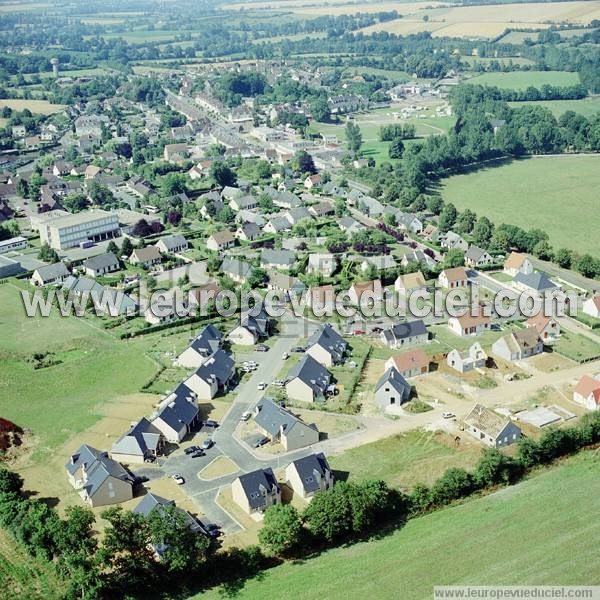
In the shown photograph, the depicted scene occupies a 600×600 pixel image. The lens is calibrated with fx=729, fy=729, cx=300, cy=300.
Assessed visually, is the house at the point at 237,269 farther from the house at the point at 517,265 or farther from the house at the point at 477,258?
the house at the point at 517,265

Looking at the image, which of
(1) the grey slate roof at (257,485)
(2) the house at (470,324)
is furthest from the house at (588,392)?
(1) the grey slate roof at (257,485)

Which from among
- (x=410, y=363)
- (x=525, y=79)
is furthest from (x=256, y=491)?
(x=525, y=79)

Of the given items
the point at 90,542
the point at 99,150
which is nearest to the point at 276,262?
the point at 90,542

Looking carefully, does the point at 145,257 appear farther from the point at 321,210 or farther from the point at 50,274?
the point at 321,210

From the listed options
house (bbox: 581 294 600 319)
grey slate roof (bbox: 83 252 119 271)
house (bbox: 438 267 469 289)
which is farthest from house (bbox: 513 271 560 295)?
grey slate roof (bbox: 83 252 119 271)

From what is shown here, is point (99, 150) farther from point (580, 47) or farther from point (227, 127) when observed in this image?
point (580, 47)

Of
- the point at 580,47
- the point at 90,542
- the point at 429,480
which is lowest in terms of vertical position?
the point at 429,480
